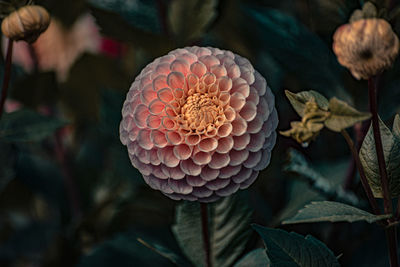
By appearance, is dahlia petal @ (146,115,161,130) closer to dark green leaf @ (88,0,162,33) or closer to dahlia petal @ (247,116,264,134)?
dahlia petal @ (247,116,264,134)

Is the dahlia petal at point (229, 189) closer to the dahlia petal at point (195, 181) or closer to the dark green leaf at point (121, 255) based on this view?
the dahlia petal at point (195, 181)

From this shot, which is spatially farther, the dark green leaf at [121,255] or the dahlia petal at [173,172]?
the dark green leaf at [121,255]

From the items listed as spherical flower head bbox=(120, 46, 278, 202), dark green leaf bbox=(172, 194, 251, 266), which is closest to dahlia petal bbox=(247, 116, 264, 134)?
spherical flower head bbox=(120, 46, 278, 202)

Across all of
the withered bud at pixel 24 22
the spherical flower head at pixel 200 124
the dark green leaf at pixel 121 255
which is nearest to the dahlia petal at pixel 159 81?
the spherical flower head at pixel 200 124

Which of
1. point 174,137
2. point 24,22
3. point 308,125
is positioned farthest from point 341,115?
point 24,22

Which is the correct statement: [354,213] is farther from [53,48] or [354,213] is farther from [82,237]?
[53,48]

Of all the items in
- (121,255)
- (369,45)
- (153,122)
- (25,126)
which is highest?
(369,45)

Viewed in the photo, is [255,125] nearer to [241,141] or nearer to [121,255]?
[241,141]
